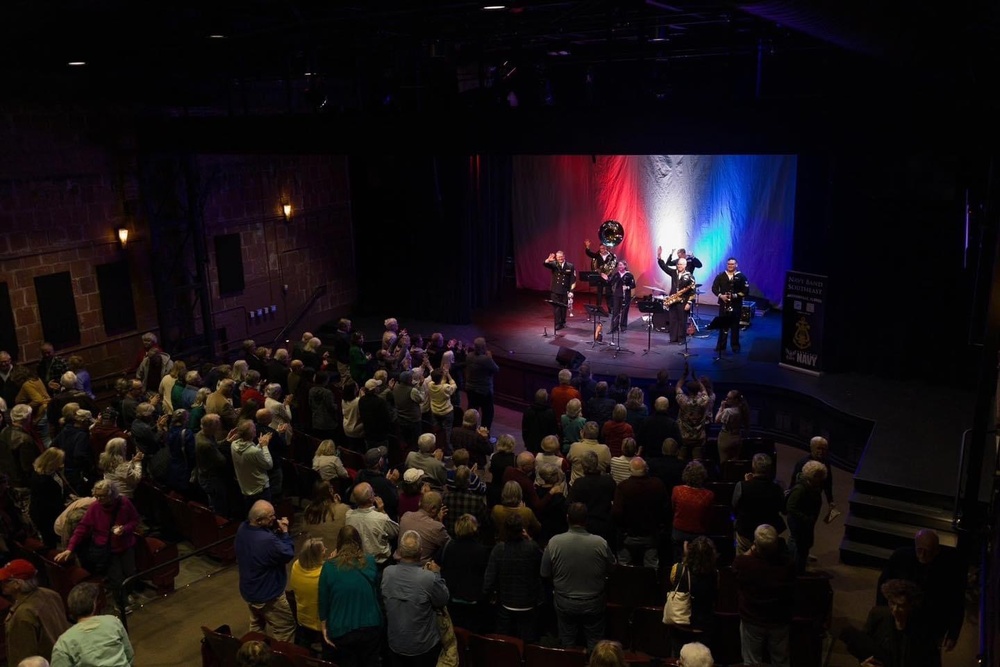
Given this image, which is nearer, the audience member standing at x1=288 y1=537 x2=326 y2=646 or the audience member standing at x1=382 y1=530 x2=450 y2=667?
the audience member standing at x1=382 y1=530 x2=450 y2=667

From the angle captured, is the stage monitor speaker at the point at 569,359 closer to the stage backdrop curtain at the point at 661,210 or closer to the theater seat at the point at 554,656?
the stage backdrop curtain at the point at 661,210

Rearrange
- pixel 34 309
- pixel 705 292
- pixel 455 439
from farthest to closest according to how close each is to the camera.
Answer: pixel 705 292 < pixel 34 309 < pixel 455 439

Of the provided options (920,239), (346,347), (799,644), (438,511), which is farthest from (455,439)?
Answer: (920,239)

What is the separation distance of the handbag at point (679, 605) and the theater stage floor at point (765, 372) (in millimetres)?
4197

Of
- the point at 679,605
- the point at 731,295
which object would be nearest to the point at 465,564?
the point at 679,605

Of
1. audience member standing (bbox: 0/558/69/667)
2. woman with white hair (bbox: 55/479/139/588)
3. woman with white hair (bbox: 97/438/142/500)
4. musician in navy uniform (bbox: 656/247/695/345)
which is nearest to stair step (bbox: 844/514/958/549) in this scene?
musician in navy uniform (bbox: 656/247/695/345)

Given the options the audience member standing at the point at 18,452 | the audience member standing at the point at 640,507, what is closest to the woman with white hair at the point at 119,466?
the audience member standing at the point at 18,452

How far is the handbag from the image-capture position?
209 inches

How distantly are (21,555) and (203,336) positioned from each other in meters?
7.50

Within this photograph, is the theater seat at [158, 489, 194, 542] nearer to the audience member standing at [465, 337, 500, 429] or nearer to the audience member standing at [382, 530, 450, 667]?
the audience member standing at [382, 530, 450, 667]

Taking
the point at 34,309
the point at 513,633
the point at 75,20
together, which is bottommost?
the point at 513,633

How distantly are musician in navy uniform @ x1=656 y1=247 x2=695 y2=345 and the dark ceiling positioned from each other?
3085mm

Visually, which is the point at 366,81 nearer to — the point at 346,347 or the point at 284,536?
the point at 346,347

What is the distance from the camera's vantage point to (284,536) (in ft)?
19.0
